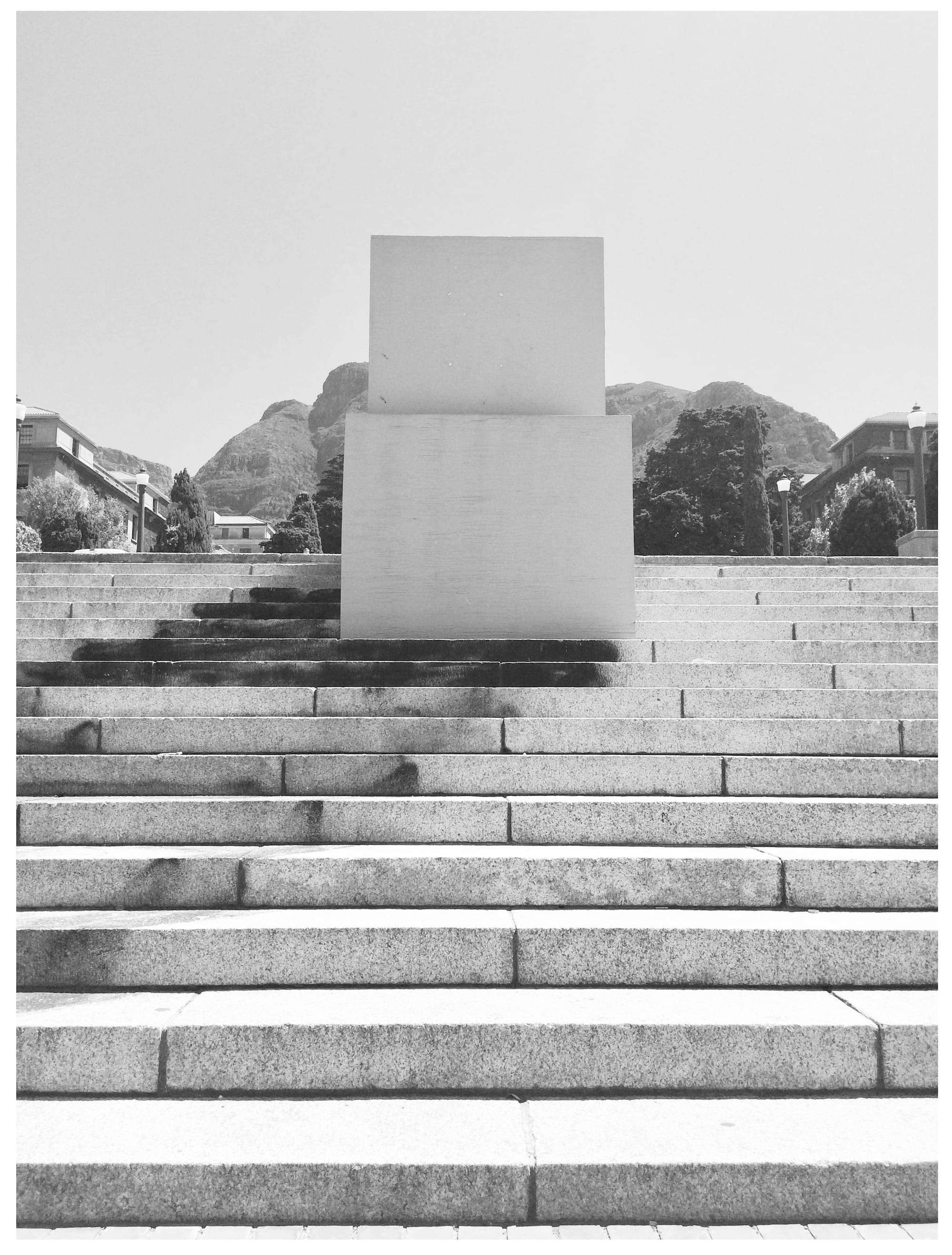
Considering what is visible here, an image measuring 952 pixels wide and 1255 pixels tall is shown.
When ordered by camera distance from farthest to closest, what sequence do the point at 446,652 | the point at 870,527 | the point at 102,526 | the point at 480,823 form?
1. the point at 102,526
2. the point at 870,527
3. the point at 446,652
4. the point at 480,823

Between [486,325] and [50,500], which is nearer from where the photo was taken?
[486,325]

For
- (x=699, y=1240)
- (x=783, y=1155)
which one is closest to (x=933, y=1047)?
(x=783, y=1155)

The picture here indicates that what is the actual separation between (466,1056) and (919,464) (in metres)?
14.1

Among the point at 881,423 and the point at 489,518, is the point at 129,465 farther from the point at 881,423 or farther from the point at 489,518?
the point at 489,518

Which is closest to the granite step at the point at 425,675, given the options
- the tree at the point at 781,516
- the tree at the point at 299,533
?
the tree at the point at 781,516

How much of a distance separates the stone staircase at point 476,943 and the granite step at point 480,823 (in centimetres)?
1

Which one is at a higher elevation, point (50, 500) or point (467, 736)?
point (50, 500)

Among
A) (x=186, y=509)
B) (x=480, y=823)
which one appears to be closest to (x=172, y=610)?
(x=480, y=823)

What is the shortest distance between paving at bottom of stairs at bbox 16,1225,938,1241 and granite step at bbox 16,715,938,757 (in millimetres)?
1996

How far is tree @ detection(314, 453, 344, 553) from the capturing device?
4650cm

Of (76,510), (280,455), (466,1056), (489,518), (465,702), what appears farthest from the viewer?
(280,455)

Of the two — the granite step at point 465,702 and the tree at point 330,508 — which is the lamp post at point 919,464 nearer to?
the granite step at point 465,702

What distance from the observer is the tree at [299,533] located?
43406 millimetres

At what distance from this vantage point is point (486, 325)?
577 centimetres
